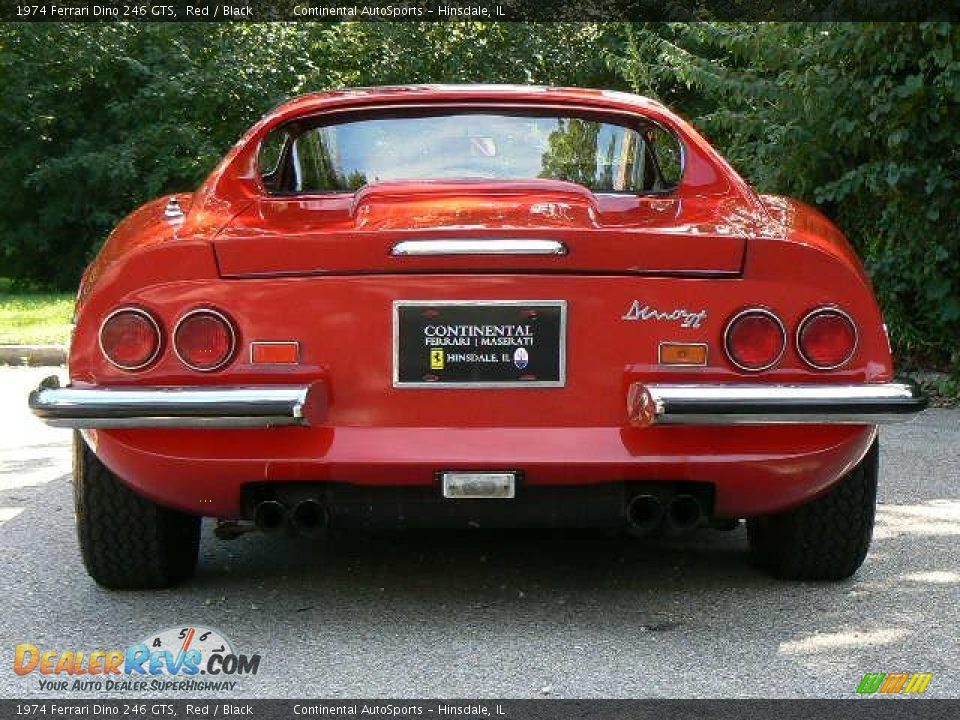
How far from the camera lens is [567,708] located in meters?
3.27

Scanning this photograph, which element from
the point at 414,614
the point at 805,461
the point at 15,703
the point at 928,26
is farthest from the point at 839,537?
the point at 928,26

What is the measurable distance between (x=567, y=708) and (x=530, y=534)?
1.78 meters

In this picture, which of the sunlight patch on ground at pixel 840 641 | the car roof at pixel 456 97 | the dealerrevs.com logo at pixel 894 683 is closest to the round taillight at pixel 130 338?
the car roof at pixel 456 97

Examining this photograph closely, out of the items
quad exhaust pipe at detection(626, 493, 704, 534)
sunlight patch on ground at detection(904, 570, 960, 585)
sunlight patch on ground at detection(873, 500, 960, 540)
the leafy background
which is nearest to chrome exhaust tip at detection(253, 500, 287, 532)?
quad exhaust pipe at detection(626, 493, 704, 534)

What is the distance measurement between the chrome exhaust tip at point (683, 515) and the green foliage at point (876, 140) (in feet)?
16.8

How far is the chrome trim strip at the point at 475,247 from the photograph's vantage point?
3646 millimetres

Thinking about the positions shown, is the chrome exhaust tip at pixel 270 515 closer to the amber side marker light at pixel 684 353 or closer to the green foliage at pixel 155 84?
the amber side marker light at pixel 684 353

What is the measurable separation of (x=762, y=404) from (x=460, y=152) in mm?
1434

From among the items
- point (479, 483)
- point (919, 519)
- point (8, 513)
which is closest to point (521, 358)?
point (479, 483)

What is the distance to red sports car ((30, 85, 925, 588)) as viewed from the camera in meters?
3.67

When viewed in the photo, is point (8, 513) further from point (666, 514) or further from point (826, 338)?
point (826, 338)

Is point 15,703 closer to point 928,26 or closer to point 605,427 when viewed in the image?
point 605,427

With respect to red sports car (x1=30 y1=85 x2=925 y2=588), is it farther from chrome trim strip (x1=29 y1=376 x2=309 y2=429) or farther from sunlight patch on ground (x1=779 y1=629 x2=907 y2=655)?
sunlight patch on ground (x1=779 y1=629 x2=907 y2=655)

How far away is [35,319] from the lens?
13.2 m
